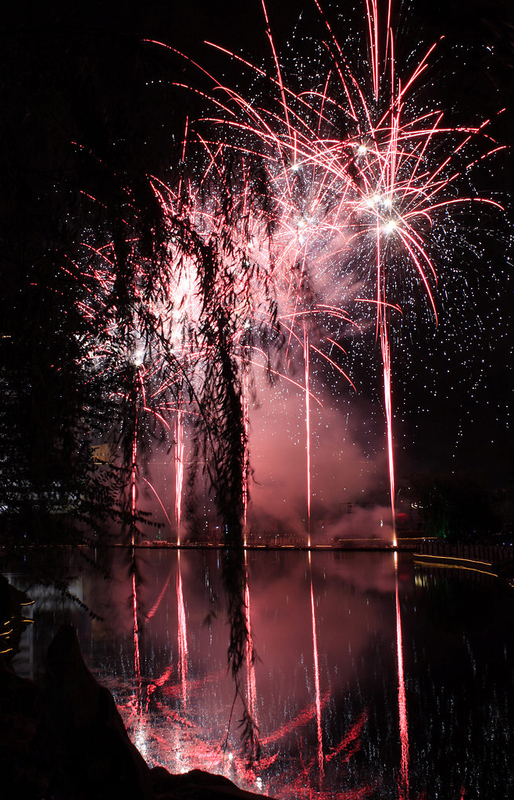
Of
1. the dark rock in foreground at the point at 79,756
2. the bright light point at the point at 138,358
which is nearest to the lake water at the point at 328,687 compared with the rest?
the dark rock in foreground at the point at 79,756

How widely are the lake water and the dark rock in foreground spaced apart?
85 centimetres

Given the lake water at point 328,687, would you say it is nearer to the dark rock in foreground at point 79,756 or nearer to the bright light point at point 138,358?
the dark rock in foreground at point 79,756

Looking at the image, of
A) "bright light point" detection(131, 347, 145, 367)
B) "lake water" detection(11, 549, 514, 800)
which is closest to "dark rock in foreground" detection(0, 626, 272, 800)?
"lake water" detection(11, 549, 514, 800)

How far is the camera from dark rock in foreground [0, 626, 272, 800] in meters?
4.34

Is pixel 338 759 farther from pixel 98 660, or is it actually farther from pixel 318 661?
pixel 98 660

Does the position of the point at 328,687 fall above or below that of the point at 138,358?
below

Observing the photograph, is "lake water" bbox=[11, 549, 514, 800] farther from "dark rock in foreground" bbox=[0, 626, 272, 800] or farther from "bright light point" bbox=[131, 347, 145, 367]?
"bright light point" bbox=[131, 347, 145, 367]

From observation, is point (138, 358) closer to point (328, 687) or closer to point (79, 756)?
point (79, 756)

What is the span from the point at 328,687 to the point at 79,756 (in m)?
5.46

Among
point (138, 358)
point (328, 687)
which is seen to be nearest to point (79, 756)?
point (138, 358)

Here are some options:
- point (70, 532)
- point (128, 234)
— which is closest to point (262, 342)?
point (128, 234)

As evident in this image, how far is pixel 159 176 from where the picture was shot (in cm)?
309

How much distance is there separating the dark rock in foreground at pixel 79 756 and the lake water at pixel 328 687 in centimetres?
85

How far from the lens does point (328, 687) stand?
9172mm
